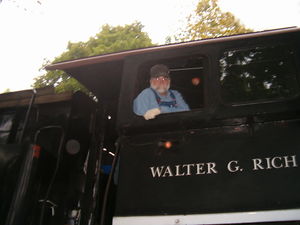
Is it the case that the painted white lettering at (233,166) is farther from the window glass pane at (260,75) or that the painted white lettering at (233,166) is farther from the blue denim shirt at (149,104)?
the blue denim shirt at (149,104)

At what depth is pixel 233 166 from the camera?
7.29 ft

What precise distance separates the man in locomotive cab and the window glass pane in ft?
1.37

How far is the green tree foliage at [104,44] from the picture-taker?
1341cm

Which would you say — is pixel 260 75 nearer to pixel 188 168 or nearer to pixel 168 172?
pixel 188 168

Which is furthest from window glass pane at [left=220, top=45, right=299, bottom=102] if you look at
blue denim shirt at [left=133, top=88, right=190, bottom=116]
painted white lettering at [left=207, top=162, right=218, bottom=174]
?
painted white lettering at [left=207, top=162, right=218, bottom=174]

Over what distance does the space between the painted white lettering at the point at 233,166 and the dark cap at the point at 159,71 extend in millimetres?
923

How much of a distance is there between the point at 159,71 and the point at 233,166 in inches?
39.1

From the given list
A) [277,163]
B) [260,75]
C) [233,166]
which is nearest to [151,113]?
[233,166]

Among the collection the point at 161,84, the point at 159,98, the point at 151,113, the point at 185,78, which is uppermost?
the point at 185,78

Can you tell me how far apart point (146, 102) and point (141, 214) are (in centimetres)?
88

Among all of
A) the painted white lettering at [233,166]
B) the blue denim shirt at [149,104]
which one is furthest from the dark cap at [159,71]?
the painted white lettering at [233,166]

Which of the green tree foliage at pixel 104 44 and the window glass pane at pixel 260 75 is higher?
the green tree foliage at pixel 104 44

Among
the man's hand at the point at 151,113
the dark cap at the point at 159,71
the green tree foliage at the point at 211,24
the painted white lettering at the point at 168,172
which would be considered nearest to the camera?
the painted white lettering at the point at 168,172

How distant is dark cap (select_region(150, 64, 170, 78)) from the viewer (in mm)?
2703
